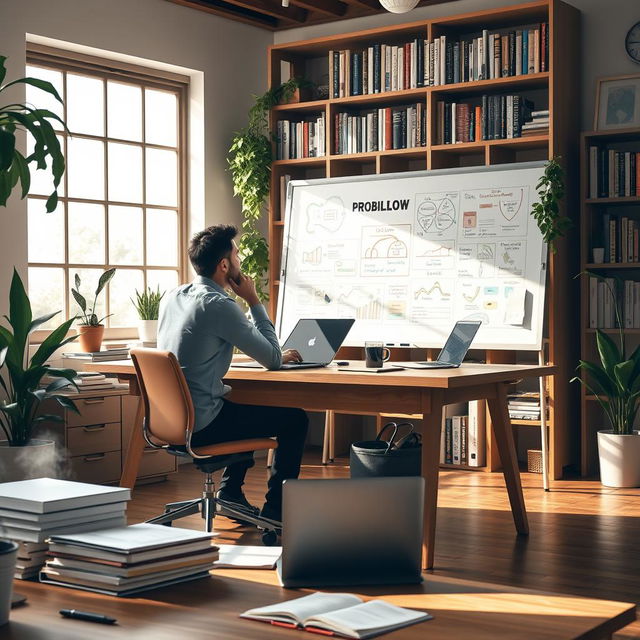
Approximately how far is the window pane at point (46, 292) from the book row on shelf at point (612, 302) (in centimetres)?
314

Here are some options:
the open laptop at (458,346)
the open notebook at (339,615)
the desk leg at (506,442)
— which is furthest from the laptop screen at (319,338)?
the open notebook at (339,615)

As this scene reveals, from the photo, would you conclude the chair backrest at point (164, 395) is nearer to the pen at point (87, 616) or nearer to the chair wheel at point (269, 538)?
the chair wheel at point (269, 538)

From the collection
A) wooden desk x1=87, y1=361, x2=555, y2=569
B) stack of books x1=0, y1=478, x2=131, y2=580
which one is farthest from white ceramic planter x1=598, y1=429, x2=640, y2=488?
stack of books x1=0, y1=478, x2=131, y2=580

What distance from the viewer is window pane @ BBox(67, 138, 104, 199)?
6.31 metres

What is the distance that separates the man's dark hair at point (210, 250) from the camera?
14.0 ft

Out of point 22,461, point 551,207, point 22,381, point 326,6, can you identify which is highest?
point 326,6

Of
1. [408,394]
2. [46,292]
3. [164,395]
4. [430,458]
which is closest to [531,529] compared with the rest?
[430,458]

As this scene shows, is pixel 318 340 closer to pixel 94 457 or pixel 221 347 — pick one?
pixel 221 347

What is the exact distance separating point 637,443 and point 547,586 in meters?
2.31

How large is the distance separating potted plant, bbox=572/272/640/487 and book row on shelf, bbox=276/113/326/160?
213 centimetres

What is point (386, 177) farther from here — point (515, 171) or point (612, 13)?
point (612, 13)

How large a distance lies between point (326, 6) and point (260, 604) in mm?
5978

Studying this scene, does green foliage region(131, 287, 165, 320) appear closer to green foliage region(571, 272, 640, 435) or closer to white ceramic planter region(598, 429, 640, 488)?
green foliage region(571, 272, 640, 435)

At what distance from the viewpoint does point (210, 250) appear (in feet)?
14.0
